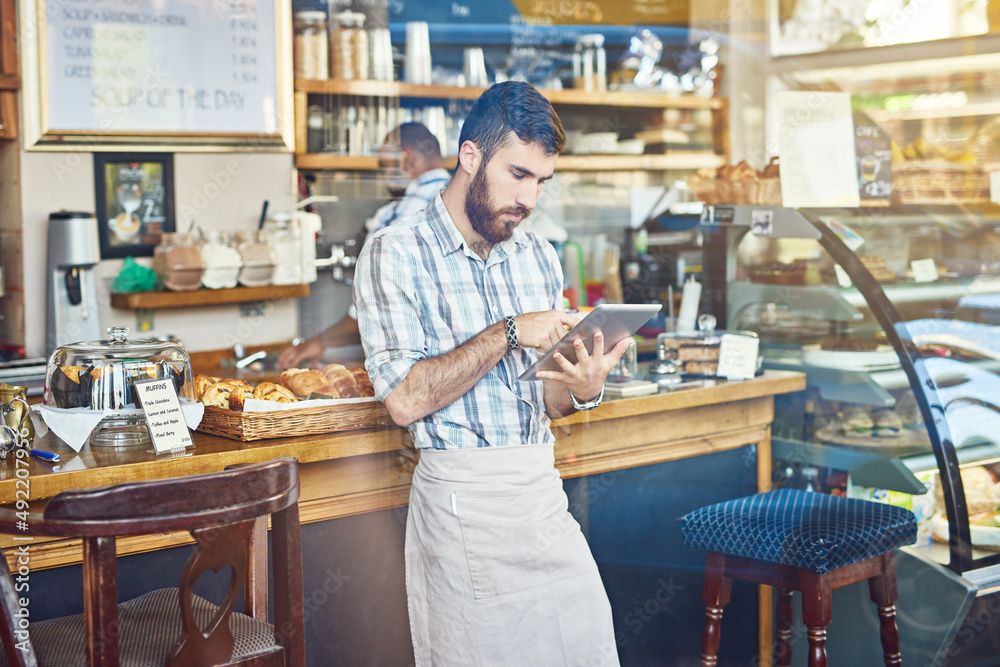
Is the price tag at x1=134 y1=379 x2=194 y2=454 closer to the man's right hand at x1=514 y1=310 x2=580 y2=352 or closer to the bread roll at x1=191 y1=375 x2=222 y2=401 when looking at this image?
the bread roll at x1=191 y1=375 x2=222 y2=401

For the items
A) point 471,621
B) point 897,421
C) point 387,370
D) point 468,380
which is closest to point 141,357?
point 387,370

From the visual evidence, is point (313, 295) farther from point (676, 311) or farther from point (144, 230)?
point (676, 311)

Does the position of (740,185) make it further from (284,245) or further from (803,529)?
(284,245)

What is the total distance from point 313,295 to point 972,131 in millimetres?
2949

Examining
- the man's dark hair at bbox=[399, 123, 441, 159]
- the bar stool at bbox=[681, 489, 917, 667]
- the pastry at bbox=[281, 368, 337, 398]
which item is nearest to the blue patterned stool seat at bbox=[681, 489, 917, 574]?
the bar stool at bbox=[681, 489, 917, 667]

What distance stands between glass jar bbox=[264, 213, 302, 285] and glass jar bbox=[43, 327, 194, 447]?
220 centimetres

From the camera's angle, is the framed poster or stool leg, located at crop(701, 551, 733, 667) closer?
stool leg, located at crop(701, 551, 733, 667)

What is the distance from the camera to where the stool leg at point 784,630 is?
2.51 meters

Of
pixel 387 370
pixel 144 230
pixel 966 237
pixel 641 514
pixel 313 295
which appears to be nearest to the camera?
pixel 387 370

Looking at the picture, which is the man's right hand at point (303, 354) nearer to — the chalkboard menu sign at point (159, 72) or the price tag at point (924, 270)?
the chalkboard menu sign at point (159, 72)

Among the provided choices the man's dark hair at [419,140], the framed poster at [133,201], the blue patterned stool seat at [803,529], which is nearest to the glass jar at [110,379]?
the blue patterned stool seat at [803,529]

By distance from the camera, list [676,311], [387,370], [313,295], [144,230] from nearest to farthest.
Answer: [387,370], [676,311], [144,230], [313,295]

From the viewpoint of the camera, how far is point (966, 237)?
315cm

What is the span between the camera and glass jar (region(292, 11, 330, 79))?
418cm
